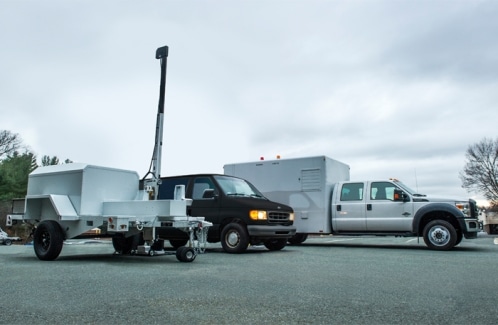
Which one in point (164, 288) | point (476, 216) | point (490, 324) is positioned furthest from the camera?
point (476, 216)

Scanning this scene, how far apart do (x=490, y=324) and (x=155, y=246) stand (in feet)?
21.6

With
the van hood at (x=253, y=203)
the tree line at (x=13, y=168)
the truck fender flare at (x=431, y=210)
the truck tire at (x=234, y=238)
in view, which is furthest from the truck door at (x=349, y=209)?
the tree line at (x=13, y=168)

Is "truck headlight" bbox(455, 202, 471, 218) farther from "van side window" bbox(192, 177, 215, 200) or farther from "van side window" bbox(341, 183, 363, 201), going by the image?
"van side window" bbox(192, 177, 215, 200)

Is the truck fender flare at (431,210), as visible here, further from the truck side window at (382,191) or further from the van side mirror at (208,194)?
the van side mirror at (208,194)

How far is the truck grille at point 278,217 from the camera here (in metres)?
10.9

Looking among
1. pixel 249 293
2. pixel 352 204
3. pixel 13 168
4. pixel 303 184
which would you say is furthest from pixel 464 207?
pixel 13 168

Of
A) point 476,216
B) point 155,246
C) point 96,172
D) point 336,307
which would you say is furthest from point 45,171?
point 476,216

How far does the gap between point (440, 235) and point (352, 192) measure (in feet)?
8.91

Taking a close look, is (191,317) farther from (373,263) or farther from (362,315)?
(373,263)

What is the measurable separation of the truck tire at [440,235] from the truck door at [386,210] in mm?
602

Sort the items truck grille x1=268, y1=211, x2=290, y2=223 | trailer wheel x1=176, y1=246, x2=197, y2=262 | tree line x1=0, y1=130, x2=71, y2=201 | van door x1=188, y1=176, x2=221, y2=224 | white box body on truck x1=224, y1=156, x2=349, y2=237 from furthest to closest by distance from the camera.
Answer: tree line x1=0, y1=130, x2=71, y2=201 < white box body on truck x1=224, y1=156, x2=349, y2=237 < van door x1=188, y1=176, x2=221, y2=224 < truck grille x1=268, y1=211, x2=290, y2=223 < trailer wheel x1=176, y1=246, x2=197, y2=262

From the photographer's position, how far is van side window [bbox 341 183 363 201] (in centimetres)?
1331

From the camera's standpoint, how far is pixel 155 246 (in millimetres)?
9086

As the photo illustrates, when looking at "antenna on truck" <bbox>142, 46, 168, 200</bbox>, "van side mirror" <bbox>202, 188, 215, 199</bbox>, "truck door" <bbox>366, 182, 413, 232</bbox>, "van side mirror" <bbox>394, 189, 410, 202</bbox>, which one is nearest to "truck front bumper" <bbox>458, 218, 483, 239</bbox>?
"truck door" <bbox>366, 182, 413, 232</bbox>
